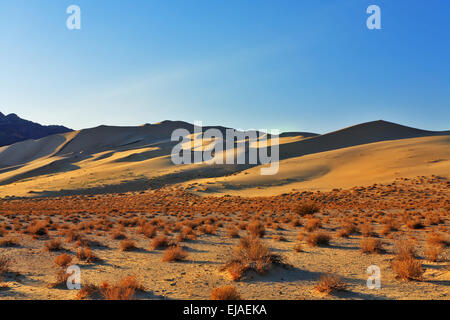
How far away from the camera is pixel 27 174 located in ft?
221

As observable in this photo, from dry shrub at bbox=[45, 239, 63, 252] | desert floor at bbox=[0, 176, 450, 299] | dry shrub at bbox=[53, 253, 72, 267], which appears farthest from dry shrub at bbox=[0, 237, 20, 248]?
dry shrub at bbox=[53, 253, 72, 267]

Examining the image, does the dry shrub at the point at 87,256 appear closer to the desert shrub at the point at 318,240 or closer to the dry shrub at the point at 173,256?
the dry shrub at the point at 173,256

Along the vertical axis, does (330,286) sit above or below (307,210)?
above

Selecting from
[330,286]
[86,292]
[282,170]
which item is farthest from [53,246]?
[282,170]

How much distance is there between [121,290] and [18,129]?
20499cm

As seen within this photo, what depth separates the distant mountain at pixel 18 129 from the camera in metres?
157

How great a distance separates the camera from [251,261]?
7.61 m

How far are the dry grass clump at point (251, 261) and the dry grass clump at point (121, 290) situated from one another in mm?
2313

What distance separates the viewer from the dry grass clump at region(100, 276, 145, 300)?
5.07 m

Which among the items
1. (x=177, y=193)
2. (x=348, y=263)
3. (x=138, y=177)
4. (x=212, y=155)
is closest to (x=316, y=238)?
(x=348, y=263)

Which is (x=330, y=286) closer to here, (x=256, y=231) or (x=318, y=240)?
Result: (x=318, y=240)

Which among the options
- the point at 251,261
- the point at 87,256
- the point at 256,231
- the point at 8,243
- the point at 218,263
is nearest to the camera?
the point at 251,261

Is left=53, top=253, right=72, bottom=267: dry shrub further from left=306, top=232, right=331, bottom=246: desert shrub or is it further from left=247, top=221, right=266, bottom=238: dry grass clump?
left=306, top=232, right=331, bottom=246: desert shrub
